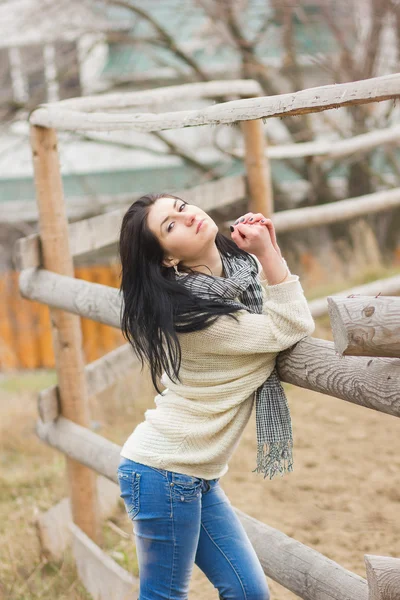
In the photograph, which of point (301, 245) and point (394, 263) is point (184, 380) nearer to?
point (394, 263)

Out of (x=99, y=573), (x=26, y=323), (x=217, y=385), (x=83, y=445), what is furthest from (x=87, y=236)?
(x=26, y=323)

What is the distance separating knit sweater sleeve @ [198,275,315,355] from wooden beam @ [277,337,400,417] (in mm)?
52

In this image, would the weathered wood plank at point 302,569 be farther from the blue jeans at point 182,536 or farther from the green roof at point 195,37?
the green roof at point 195,37

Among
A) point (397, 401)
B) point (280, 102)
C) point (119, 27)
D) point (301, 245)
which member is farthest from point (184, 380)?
point (301, 245)

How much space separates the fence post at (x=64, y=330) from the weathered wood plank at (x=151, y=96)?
0.58 feet

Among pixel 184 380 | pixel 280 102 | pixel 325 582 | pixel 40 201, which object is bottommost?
pixel 325 582

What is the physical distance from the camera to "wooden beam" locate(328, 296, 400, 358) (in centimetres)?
152

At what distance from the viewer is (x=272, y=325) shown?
6.07 ft

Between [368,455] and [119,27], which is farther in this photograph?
[119,27]

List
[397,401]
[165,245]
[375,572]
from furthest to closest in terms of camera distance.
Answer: [165,245] < [375,572] < [397,401]

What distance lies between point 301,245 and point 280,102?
8.93m

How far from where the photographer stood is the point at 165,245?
1.94 m

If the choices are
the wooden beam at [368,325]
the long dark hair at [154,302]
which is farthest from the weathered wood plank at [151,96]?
the wooden beam at [368,325]

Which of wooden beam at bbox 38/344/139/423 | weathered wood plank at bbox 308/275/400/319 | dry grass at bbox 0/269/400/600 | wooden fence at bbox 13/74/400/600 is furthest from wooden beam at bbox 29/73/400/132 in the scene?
weathered wood plank at bbox 308/275/400/319
